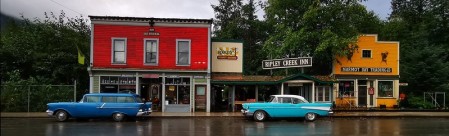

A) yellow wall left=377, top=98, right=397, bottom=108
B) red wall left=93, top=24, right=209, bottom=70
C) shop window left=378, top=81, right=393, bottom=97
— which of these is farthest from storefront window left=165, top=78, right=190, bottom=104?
shop window left=378, top=81, right=393, bottom=97

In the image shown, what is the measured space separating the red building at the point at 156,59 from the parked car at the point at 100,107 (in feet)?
19.2

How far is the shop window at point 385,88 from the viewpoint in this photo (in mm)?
32344

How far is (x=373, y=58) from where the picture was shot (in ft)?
107

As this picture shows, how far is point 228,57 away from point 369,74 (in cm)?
1165

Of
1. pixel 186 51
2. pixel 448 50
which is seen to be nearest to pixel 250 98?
pixel 186 51

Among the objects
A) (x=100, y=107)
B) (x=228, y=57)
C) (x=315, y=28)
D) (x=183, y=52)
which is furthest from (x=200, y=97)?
(x=315, y=28)

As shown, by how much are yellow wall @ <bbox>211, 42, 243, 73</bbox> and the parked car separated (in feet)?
29.3

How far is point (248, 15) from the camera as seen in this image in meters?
54.4

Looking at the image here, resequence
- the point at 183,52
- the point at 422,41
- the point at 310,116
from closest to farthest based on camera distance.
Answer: the point at 310,116 → the point at 183,52 → the point at 422,41

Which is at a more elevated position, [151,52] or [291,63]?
[151,52]

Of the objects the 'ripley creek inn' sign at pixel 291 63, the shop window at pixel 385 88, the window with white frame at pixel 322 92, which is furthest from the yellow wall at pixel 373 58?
the 'ripley creek inn' sign at pixel 291 63

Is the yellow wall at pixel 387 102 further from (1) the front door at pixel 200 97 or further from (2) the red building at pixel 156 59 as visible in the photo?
(1) the front door at pixel 200 97

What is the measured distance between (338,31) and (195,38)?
1241 cm

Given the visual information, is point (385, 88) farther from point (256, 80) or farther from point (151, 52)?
point (151, 52)
